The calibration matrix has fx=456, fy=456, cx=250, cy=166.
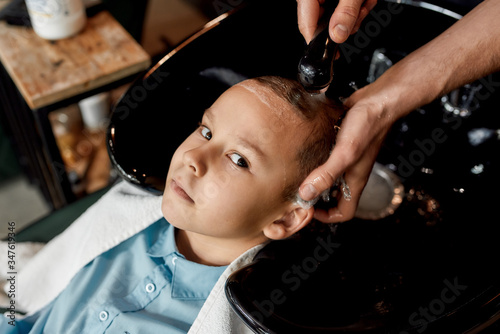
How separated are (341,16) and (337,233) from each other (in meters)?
0.46

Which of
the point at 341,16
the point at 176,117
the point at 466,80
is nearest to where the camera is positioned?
the point at 341,16

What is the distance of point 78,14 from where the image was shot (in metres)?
1.38

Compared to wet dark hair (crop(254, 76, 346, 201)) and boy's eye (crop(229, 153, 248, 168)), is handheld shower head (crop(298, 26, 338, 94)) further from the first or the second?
boy's eye (crop(229, 153, 248, 168))

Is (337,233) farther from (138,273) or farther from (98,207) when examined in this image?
(98,207)

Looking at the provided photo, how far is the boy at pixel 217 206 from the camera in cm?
78

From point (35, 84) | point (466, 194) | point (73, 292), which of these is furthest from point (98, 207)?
point (466, 194)

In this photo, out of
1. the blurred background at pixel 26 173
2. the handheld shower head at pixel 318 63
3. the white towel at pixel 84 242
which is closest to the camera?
the handheld shower head at pixel 318 63

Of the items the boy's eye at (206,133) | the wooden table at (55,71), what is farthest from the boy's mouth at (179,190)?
the wooden table at (55,71)

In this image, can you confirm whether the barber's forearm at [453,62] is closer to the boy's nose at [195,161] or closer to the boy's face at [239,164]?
the boy's face at [239,164]

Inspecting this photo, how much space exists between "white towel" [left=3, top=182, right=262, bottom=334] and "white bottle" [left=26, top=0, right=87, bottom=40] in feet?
1.88

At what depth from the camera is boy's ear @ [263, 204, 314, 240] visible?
2.77 feet

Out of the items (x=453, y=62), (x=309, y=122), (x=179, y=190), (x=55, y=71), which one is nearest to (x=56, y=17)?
(x=55, y=71)

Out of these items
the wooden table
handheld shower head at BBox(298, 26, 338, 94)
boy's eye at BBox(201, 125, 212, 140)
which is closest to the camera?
handheld shower head at BBox(298, 26, 338, 94)

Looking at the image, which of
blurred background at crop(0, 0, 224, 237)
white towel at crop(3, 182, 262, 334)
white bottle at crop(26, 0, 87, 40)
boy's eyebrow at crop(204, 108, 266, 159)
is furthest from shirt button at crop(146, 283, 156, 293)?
blurred background at crop(0, 0, 224, 237)
